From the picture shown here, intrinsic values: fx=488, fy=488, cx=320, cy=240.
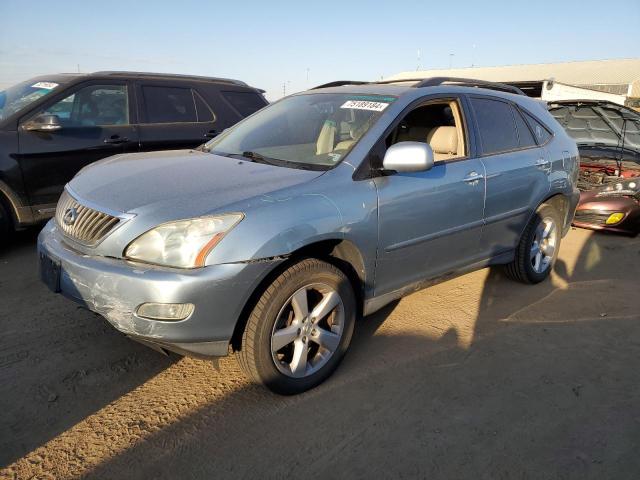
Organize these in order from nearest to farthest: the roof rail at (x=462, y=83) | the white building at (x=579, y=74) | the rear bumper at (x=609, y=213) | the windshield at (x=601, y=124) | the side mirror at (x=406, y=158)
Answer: the side mirror at (x=406, y=158) < the roof rail at (x=462, y=83) < the rear bumper at (x=609, y=213) < the windshield at (x=601, y=124) < the white building at (x=579, y=74)

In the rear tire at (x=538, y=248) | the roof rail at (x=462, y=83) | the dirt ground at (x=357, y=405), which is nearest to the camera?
the dirt ground at (x=357, y=405)

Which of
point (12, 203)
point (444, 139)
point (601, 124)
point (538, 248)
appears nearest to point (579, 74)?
point (601, 124)

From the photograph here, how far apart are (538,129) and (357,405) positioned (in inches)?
121

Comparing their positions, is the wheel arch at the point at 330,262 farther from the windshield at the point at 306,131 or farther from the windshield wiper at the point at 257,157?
the windshield wiper at the point at 257,157

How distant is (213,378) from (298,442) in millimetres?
743

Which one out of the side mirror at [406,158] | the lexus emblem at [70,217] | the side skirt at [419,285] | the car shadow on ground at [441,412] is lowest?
the car shadow on ground at [441,412]

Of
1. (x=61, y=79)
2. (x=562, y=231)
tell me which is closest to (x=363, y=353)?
(x=562, y=231)

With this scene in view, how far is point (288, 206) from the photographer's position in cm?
248

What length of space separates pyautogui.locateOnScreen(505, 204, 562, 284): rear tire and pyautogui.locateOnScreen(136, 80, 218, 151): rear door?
12.5 ft

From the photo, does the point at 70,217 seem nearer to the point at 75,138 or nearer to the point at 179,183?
the point at 179,183

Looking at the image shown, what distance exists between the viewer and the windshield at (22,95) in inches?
191

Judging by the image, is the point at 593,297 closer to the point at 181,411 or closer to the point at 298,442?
the point at 298,442

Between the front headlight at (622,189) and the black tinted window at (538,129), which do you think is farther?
the front headlight at (622,189)

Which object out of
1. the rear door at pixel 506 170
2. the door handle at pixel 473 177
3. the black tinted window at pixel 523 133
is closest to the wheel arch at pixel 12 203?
the door handle at pixel 473 177
